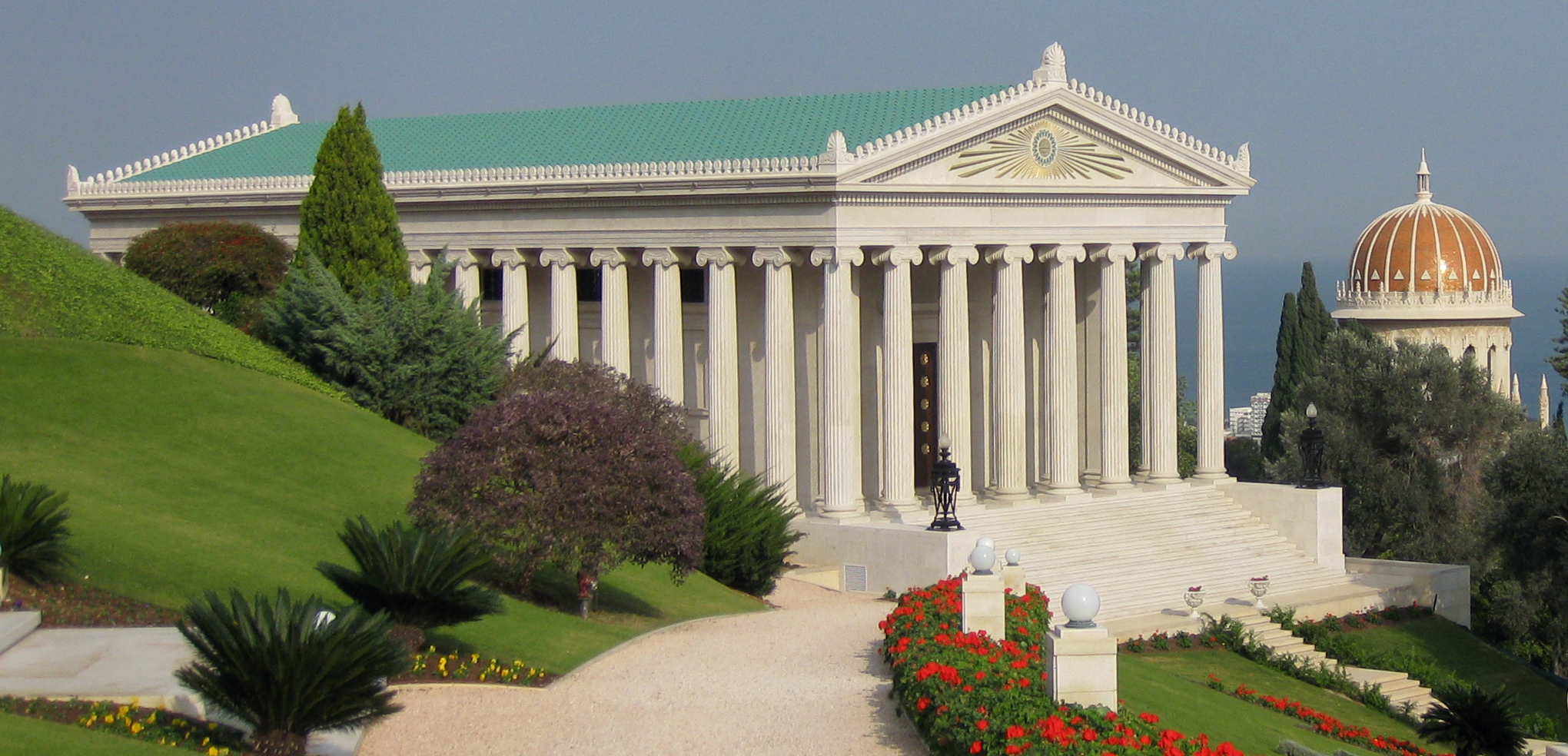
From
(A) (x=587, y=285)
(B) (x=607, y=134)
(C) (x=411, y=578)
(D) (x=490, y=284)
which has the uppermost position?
(B) (x=607, y=134)

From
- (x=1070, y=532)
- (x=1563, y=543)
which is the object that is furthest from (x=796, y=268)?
(x=1563, y=543)

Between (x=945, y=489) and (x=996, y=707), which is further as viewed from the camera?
(x=945, y=489)

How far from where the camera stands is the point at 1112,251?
49.6 metres

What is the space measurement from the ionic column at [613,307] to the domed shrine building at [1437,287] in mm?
42603

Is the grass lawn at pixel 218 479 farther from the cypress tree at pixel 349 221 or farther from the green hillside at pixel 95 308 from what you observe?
the cypress tree at pixel 349 221

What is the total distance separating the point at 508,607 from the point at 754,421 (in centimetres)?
1815

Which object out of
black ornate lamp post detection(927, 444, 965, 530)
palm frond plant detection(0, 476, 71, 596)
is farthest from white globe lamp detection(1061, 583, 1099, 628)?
black ornate lamp post detection(927, 444, 965, 530)

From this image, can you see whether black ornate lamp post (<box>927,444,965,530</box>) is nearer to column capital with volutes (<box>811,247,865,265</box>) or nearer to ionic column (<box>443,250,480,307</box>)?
column capital with volutes (<box>811,247,865,265</box>)

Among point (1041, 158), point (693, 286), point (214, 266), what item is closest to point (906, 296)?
point (1041, 158)

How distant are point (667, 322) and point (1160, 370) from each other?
12415 millimetres

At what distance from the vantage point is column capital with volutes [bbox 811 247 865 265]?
4459 centimetres

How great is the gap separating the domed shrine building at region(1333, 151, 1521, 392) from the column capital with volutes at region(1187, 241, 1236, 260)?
112ft

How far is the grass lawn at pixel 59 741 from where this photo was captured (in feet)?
61.5

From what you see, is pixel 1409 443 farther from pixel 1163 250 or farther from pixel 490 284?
pixel 490 284
